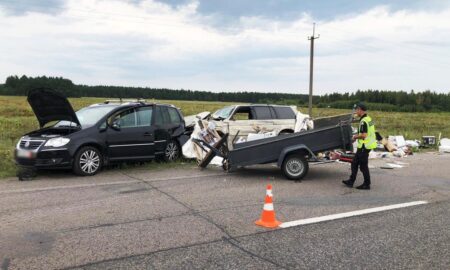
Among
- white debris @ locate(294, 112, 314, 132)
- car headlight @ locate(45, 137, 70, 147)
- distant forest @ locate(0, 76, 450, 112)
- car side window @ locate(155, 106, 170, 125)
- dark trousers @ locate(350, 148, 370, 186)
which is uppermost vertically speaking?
→ distant forest @ locate(0, 76, 450, 112)

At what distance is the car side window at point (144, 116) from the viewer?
36.5ft

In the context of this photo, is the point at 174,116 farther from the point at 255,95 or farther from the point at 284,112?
the point at 255,95

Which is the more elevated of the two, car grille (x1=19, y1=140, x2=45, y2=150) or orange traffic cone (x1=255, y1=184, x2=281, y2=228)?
car grille (x1=19, y1=140, x2=45, y2=150)

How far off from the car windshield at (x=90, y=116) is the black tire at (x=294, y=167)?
4.65 metres

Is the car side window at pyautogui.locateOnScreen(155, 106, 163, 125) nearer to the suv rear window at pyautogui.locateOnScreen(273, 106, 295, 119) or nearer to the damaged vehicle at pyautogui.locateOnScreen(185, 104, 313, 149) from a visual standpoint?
the damaged vehicle at pyautogui.locateOnScreen(185, 104, 313, 149)

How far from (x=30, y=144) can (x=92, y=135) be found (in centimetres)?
134

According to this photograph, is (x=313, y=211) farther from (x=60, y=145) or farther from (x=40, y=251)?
(x=60, y=145)

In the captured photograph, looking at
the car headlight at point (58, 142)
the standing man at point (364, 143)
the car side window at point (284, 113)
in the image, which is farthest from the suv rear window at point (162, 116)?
the standing man at point (364, 143)

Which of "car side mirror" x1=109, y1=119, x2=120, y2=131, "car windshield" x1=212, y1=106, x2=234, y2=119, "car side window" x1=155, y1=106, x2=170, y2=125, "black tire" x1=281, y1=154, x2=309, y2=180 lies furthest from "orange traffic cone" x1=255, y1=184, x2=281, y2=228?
"car windshield" x1=212, y1=106, x2=234, y2=119

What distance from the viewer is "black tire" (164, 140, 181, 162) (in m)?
11.9

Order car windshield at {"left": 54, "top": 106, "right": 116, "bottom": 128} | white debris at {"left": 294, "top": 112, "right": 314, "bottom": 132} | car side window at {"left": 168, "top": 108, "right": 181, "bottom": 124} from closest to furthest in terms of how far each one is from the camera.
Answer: car windshield at {"left": 54, "top": 106, "right": 116, "bottom": 128} < car side window at {"left": 168, "top": 108, "right": 181, "bottom": 124} < white debris at {"left": 294, "top": 112, "right": 314, "bottom": 132}

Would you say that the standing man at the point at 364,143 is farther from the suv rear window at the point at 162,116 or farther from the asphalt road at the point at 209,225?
the suv rear window at the point at 162,116

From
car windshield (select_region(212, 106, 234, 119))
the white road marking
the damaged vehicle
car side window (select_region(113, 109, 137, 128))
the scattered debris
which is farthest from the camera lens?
the scattered debris

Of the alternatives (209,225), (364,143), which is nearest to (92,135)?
(209,225)
